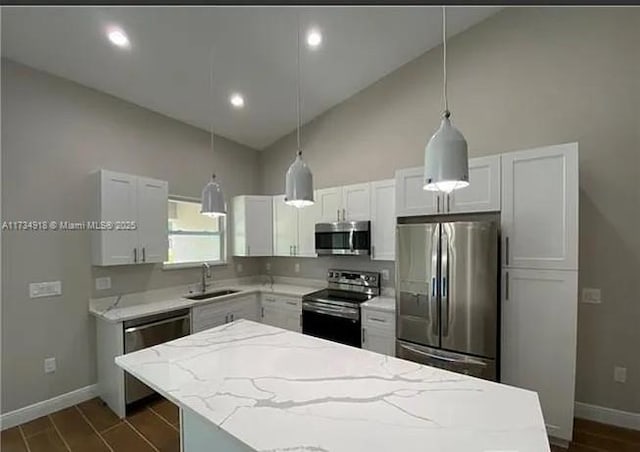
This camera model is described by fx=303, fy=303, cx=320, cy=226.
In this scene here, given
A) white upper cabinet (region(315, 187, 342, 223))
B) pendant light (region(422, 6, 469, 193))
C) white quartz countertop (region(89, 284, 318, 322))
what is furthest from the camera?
white upper cabinet (region(315, 187, 342, 223))

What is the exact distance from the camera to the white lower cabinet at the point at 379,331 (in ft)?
9.97

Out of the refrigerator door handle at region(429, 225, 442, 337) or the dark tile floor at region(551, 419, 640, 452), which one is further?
the refrigerator door handle at region(429, 225, 442, 337)

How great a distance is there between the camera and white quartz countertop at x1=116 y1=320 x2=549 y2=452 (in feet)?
3.28

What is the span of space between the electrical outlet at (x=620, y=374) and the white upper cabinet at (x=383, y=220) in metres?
2.06

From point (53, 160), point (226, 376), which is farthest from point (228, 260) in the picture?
point (226, 376)

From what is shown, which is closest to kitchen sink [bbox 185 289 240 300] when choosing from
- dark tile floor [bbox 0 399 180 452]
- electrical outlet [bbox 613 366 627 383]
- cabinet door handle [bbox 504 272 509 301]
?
dark tile floor [bbox 0 399 180 452]

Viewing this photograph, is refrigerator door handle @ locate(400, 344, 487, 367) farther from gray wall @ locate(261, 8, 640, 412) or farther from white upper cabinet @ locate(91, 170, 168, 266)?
white upper cabinet @ locate(91, 170, 168, 266)

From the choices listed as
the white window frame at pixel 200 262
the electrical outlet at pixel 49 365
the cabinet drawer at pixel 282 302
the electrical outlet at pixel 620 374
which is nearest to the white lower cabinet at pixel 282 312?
the cabinet drawer at pixel 282 302

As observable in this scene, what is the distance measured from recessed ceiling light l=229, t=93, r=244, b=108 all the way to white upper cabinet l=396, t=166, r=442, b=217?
82.5 inches

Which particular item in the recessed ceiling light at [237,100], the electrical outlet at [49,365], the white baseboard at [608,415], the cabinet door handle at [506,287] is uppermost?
the recessed ceiling light at [237,100]

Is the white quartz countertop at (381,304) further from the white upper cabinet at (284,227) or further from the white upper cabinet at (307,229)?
the white upper cabinet at (284,227)

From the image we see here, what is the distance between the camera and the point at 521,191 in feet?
8.00

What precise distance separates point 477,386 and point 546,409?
1.58 m

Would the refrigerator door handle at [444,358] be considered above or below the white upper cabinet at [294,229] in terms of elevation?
below
